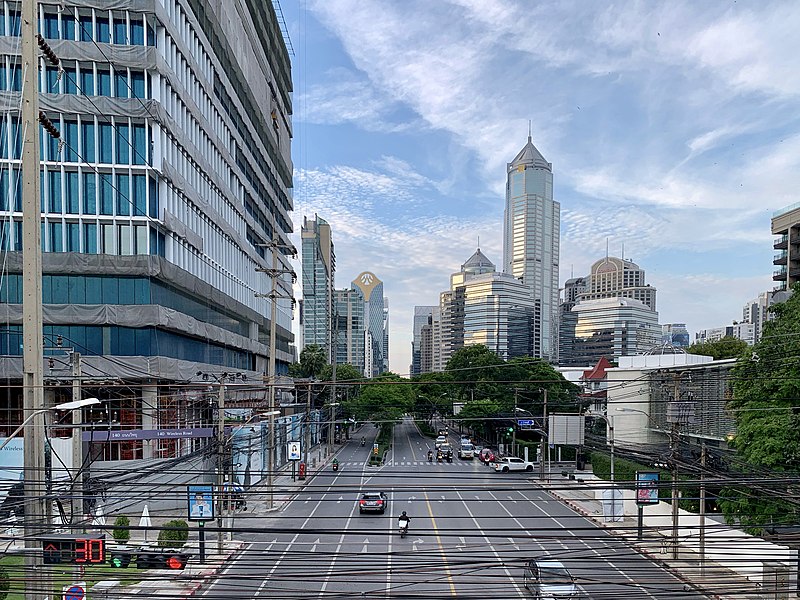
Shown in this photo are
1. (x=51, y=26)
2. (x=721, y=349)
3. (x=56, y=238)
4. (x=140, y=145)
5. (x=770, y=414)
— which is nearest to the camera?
(x=770, y=414)

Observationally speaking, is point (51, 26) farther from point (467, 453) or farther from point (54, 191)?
point (467, 453)

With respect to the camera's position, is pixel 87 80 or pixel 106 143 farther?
pixel 106 143

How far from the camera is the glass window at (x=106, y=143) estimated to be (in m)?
29.7

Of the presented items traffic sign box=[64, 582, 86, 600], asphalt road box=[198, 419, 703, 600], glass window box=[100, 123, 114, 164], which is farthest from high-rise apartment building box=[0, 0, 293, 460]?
traffic sign box=[64, 582, 86, 600]

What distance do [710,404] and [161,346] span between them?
29.7 meters

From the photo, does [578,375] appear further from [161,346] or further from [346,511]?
[161,346]

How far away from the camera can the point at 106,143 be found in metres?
29.8

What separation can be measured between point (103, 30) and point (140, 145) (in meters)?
6.09

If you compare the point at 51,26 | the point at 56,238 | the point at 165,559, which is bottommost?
the point at 165,559

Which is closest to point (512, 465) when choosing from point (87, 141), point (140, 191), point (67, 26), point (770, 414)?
point (770, 414)

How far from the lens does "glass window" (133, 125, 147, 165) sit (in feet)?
98.8

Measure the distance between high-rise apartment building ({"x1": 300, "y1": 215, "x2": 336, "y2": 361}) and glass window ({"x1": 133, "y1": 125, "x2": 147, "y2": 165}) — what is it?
347ft

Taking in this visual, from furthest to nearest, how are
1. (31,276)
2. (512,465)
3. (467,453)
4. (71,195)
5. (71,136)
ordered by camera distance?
(467,453)
(512,465)
(71,195)
(71,136)
(31,276)

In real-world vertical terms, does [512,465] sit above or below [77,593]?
below
